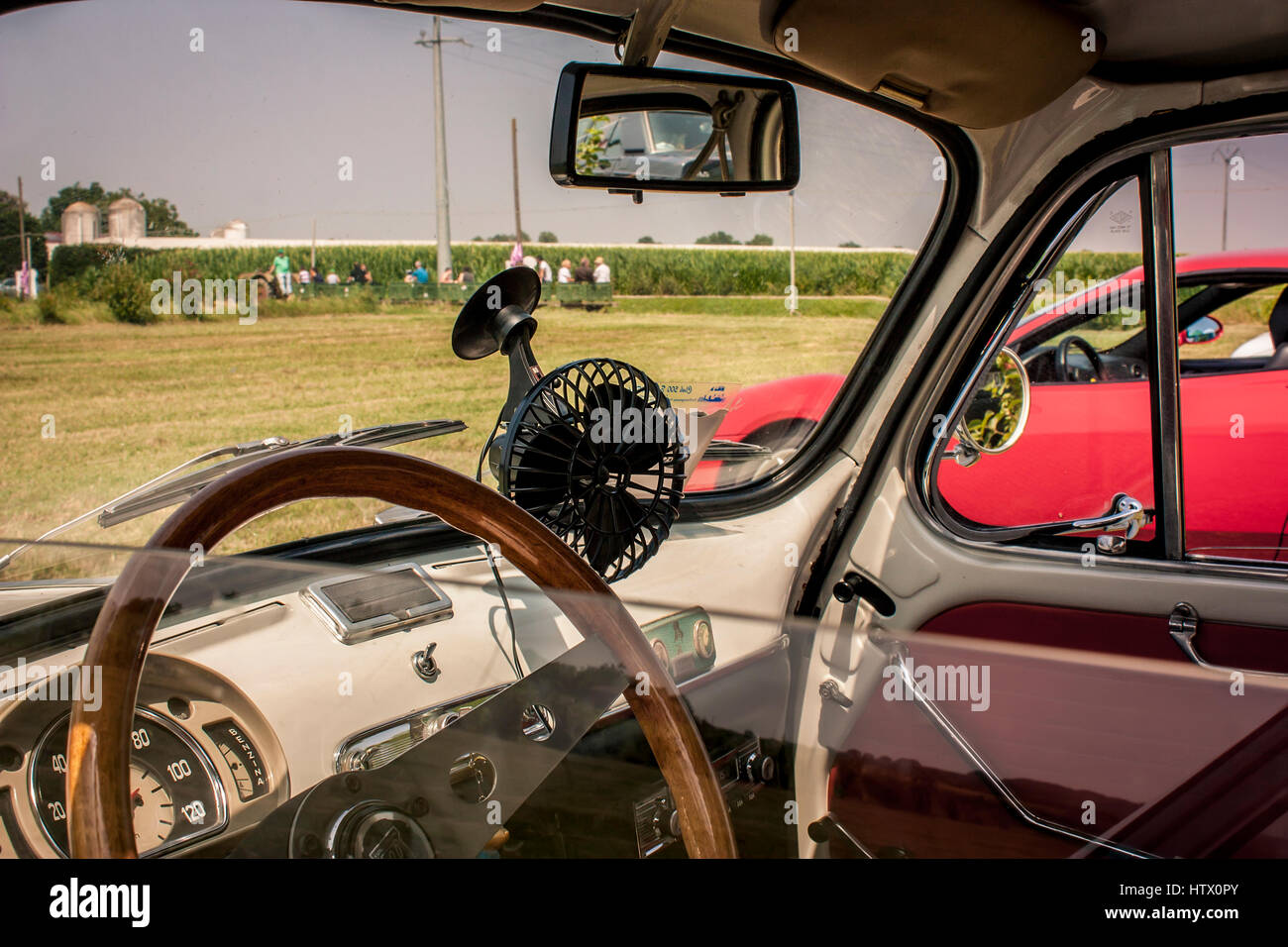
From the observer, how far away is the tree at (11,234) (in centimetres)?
130

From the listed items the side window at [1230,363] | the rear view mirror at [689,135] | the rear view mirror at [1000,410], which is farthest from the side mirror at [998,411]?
the rear view mirror at [689,135]

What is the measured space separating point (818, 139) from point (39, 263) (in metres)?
1.49

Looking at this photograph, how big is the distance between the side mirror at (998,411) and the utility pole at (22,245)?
192 centimetres

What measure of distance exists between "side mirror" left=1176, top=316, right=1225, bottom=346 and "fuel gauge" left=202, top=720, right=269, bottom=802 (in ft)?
6.26

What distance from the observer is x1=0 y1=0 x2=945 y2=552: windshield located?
1.40 meters

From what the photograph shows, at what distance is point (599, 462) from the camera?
74.0 inches

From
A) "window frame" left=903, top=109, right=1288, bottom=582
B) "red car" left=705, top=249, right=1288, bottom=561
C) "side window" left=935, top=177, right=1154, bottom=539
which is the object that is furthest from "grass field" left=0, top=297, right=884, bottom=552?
"side window" left=935, top=177, right=1154, bottom=539

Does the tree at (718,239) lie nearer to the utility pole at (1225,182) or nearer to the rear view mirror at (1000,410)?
the rear view mirror at (1000,410)

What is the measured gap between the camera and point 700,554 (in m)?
2.32

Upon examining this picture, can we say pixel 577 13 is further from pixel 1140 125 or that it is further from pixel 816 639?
pixel 816 639

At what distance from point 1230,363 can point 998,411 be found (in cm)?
49

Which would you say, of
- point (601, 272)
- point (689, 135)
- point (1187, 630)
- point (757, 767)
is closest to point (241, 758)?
point (757, 767)

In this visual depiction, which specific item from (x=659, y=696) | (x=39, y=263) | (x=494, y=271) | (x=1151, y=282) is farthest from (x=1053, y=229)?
(x=39, y=263)

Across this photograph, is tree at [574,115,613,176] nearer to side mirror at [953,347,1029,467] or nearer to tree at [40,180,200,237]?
tree at [40,180,200,237]
